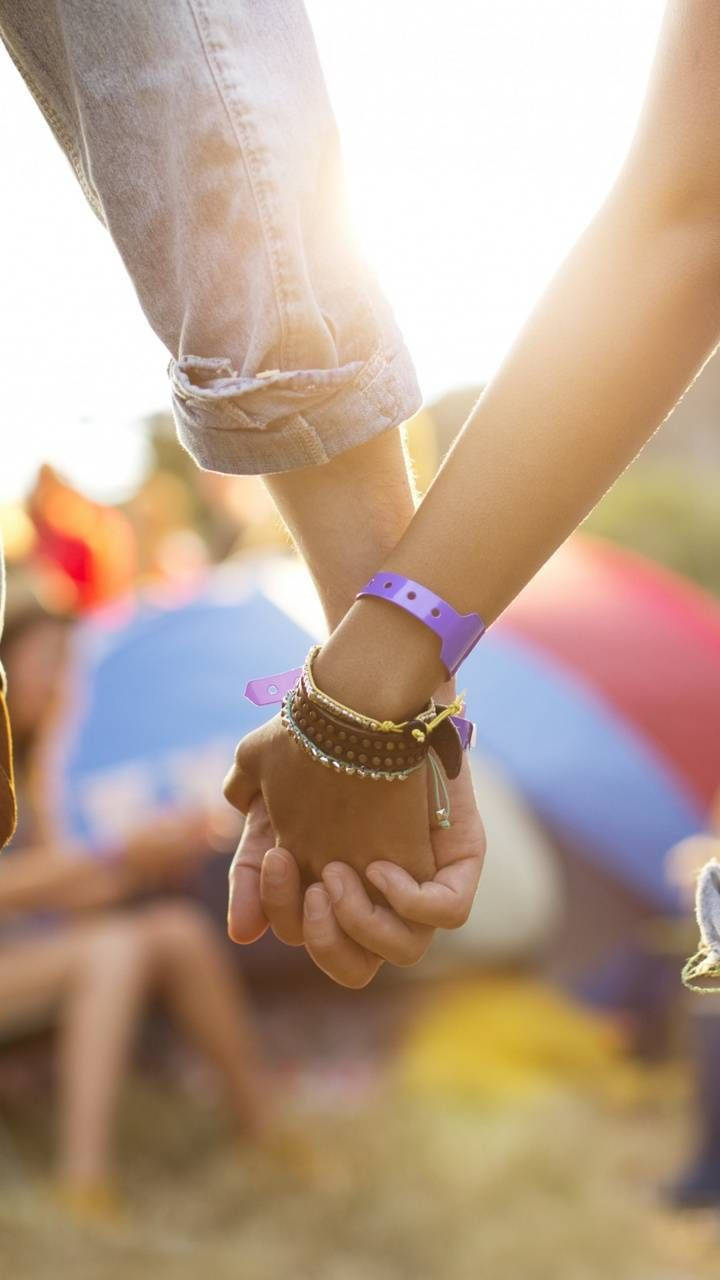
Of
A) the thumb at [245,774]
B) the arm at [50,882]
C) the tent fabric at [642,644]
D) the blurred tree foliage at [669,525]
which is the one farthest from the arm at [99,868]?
the blurred tree foliage at [669,525]

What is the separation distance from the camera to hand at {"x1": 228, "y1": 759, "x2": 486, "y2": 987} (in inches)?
33.4

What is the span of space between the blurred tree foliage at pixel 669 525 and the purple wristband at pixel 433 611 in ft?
22.2

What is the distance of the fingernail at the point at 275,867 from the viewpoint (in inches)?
33.9

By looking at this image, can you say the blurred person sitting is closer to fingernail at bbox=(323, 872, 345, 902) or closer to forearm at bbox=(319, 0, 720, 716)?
fingernail at bbox=(323, 872, 345, 902)

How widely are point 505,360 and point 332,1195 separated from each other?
2050 millimetres

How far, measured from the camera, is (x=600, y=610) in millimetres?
3752

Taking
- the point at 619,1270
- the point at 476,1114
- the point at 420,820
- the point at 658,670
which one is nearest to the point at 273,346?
the point at 420,820

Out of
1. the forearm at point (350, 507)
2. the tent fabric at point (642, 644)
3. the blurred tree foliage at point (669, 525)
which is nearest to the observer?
the forearm at point (350, 507)

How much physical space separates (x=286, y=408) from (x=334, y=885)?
29 cm

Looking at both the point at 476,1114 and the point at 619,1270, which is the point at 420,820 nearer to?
the point at 619,1270

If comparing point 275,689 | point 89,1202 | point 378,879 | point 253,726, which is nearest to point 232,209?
point 275,689

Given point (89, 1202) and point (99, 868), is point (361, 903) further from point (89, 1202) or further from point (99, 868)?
point (99, 868)

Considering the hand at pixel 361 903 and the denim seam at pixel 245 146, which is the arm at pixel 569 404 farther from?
the denim seam at pixel 245 146

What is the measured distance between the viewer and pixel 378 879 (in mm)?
848
